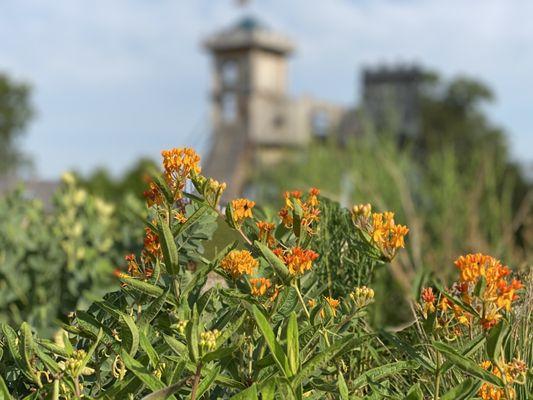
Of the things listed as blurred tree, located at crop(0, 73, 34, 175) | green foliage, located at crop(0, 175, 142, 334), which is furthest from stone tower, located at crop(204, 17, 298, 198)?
green foliage, located at crop(0, 175, 142, 334)

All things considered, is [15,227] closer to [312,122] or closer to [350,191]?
[350,191]

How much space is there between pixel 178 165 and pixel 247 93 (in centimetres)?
4399

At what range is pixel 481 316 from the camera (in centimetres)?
151

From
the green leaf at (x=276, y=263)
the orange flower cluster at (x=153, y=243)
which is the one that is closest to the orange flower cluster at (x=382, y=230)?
the green leaf at (x=276, y=263)

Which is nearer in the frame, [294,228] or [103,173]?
[294,228]

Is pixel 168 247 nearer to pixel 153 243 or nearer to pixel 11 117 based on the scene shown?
pixel 153 243

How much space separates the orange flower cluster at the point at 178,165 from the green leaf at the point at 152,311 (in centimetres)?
23

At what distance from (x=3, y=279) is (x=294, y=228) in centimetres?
303

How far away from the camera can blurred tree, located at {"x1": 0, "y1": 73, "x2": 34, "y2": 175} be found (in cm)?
4234

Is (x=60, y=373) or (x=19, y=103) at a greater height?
(x=60, y=373)

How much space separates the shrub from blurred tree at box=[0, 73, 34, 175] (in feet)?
139

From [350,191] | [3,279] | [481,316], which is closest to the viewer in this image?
[481,316]

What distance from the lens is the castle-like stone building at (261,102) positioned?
4012 cm

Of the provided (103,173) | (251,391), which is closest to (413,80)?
(103,173)
